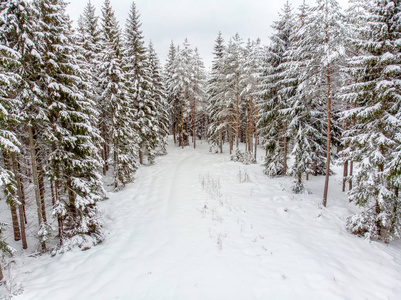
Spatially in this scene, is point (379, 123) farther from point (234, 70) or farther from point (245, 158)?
point (234, 70)

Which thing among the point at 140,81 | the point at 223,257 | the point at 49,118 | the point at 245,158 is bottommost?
the point at 223,257

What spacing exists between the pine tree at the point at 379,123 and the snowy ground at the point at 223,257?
1.18m

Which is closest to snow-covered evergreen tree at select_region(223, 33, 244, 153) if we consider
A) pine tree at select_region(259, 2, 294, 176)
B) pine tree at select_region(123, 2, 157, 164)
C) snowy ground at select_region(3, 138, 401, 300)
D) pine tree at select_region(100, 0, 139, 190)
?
pine tree at select_region(259, 2, 294, 176)

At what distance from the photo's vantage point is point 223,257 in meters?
8.11

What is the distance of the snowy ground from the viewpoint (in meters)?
6.75

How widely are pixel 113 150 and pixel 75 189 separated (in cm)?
760

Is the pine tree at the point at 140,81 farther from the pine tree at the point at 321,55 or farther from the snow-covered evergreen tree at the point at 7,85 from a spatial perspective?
the pine tree at the point at 321,55

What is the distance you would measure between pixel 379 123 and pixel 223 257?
32.1 feet

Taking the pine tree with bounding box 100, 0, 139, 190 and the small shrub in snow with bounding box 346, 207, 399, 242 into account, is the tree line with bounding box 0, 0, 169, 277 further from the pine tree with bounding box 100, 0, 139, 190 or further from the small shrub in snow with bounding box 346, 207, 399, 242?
the small shrub in snow with bounding box 346, 207, 399, 242

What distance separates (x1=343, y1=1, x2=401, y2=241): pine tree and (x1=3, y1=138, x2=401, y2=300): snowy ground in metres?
1.18

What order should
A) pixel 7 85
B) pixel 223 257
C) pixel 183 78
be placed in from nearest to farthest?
pixel 7 85 < pixel 223 257 < pixel 183 78

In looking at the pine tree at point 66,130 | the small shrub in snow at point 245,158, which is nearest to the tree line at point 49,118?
the pine tree at point 66,130

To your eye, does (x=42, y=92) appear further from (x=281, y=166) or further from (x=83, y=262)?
(x=281, y=166)

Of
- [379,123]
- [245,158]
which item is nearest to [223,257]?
[379,123]
